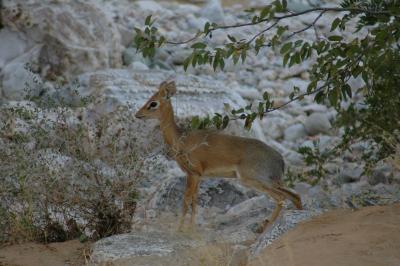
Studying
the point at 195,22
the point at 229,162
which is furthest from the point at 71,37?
the point at 229,162

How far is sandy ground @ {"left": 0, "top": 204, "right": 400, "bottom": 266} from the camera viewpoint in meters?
5.65

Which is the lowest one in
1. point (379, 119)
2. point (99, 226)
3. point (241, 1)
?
point (241, 1)

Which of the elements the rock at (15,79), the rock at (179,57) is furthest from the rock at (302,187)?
the rock at (179,57)

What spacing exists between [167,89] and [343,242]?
11.0 feet

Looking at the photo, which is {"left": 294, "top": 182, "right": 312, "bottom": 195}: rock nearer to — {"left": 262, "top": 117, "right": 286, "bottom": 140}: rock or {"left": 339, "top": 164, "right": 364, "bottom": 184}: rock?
{"left": 339, "top": 164, "right": 364, "bottom": 184}: rock

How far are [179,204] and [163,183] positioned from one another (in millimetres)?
658

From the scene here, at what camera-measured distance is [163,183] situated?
1048 cm

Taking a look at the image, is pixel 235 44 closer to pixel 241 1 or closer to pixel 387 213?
pixel 387 213

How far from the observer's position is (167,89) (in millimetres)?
8930

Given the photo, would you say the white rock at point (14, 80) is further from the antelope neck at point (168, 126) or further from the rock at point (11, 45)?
the antelope neck at point (168, 126)

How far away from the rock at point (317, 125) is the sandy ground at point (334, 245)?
692 centimetres

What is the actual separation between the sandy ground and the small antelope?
1326 millimetres

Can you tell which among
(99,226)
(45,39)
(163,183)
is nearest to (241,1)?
(45,39)

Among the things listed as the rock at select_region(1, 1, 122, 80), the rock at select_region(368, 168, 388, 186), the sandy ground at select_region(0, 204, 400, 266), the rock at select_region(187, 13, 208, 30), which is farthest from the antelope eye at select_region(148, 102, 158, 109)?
the rock at select_region(187, 13, 208, 30)
